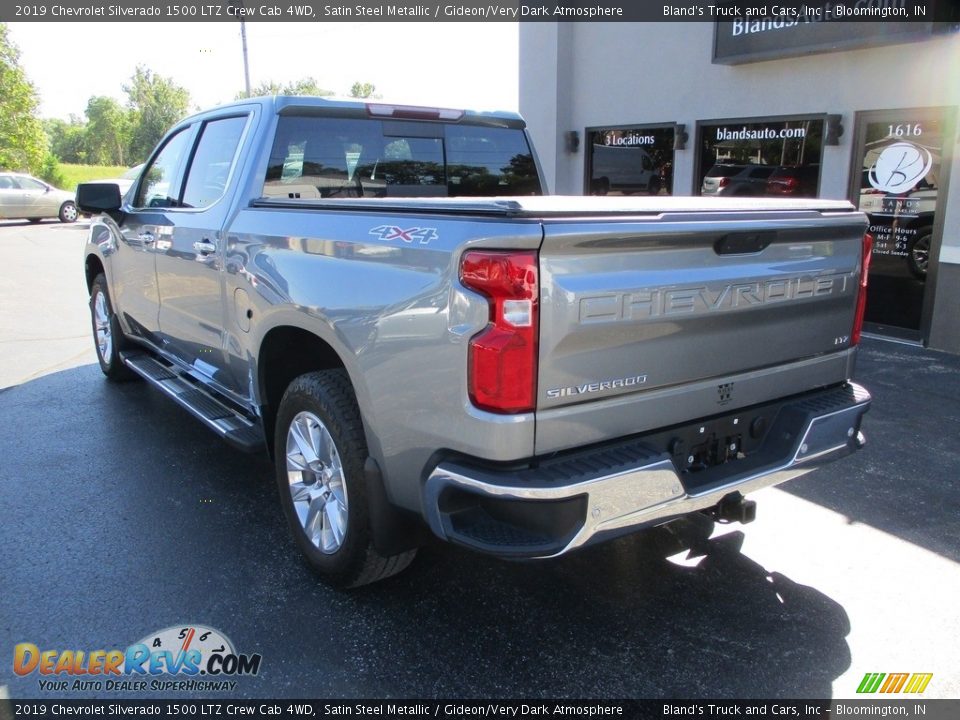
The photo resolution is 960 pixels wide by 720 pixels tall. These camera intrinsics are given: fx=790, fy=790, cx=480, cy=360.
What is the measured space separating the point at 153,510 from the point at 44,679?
4.49ft

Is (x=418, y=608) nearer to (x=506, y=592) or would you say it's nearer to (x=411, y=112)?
(x=506, y=592)

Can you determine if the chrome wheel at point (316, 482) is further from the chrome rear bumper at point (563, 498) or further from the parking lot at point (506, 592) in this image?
the chrome rear bumper at point (563, 498)

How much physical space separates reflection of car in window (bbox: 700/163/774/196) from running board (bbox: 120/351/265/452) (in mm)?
6836

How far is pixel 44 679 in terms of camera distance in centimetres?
281

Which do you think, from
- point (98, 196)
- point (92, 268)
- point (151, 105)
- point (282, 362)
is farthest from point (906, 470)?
point (151, 105)

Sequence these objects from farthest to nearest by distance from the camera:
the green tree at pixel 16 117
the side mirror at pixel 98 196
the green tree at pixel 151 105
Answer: the green tree at pixel 151 105 < the green tree at pixel 16 117 < the side mirror at pixel 98 196

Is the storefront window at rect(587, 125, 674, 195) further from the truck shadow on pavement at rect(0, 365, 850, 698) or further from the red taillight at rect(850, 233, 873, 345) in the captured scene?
the truck shadow on pavement at rect(0, 365, 850, 698)


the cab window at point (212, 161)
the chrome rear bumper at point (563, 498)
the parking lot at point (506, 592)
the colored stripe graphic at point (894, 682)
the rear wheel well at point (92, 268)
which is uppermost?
the cab window at point (212, 161)

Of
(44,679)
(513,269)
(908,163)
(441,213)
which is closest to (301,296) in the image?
(441,213)

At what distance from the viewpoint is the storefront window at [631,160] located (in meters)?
10.4

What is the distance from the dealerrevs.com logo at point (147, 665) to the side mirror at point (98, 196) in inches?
129

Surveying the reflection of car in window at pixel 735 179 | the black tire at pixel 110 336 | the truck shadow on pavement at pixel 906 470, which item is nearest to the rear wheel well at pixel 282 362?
the truck shadow on pavement at pixel 906 470

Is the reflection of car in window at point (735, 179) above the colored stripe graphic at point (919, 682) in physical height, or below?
above

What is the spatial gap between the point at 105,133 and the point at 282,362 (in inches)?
3559
